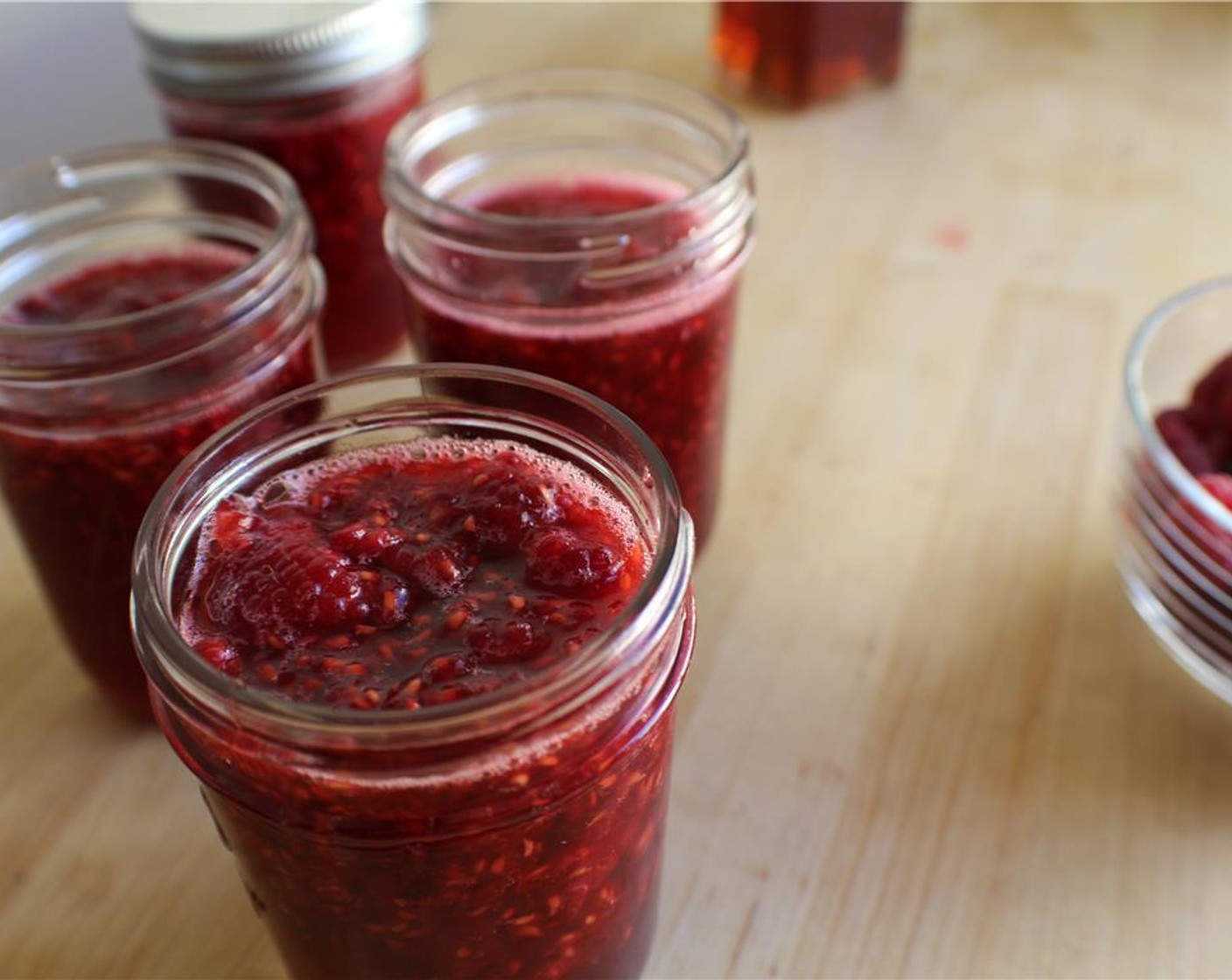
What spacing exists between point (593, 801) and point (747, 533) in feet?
1.70

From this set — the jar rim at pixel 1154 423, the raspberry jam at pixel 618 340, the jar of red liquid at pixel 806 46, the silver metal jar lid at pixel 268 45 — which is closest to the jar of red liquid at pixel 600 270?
the raspberry jam at pixel 618 340

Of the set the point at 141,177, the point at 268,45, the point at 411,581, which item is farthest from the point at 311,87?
the point at 411,581

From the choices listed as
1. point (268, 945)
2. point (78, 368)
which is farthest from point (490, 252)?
point (268, 945)

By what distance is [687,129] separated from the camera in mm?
1135

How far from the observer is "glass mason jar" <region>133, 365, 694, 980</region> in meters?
0.60

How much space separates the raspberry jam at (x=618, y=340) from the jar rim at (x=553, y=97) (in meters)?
0.03

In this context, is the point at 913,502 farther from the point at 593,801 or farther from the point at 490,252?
the point at 593,801

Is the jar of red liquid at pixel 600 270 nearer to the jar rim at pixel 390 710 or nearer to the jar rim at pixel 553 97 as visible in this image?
the jar rim at pixel 553 97

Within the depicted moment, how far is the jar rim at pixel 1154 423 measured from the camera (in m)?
0.89

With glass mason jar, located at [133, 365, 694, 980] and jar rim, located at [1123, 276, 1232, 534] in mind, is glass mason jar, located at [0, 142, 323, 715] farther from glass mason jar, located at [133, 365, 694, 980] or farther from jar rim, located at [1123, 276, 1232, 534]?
jar rim, located at [1123, 276, 1232, 534]

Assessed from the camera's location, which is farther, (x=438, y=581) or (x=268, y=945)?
(x=268, y=945)

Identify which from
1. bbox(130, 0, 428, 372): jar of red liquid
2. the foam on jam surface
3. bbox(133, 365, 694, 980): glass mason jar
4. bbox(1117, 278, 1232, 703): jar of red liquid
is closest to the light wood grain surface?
bbox(1117, 278, 1232, 703): jar of red liquid

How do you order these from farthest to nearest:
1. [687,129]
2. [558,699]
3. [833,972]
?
1. [687,129]
2. [833,972]
3. [558,699]

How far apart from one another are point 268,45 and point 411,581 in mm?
621
